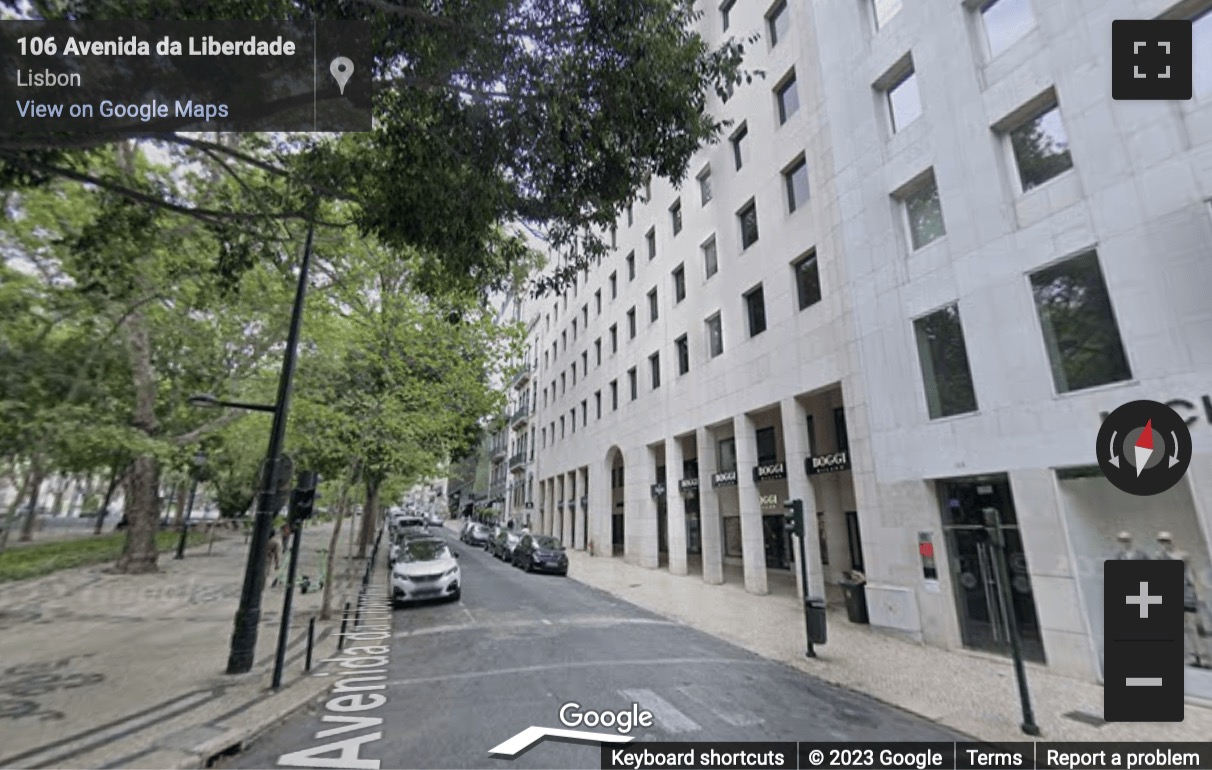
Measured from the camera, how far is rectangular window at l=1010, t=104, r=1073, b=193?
9242mm

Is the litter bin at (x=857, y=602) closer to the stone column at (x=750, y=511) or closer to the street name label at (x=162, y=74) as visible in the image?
the stone column at (x=750, y=511)

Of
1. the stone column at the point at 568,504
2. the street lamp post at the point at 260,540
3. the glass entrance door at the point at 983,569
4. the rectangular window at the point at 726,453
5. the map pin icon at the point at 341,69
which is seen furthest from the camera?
the stone column at the point at 568,504

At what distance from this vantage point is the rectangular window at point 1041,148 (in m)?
9.24

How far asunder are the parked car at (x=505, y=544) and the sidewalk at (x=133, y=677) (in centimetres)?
1100

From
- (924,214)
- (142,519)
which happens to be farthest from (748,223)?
(142,519)

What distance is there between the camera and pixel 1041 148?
31.6ft

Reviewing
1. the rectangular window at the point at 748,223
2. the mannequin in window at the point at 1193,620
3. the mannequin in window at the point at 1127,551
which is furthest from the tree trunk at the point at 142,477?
the mannequin in window at the point at 1193,620

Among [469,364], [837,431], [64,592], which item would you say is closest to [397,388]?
[469,364]

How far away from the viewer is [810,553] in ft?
47.4

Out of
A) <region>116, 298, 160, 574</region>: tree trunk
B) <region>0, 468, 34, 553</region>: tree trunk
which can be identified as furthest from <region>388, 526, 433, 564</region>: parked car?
<region>0, 468, 34, 553</region>: tree trunk

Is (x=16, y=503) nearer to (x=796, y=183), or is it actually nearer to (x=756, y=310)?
(x=756, y=310)

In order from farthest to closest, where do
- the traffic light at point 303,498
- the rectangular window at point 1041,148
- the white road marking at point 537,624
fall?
the white road marking at point 537,624 → the rectangular window at point 1041,148 → the traffic light at point 303,498

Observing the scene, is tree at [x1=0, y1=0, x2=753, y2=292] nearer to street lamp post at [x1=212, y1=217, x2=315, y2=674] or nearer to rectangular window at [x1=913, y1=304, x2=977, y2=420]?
street lamp post at [x1=212, y1=217, x2=315, y2=674]

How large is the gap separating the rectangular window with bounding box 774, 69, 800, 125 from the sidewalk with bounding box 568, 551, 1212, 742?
14581mm
